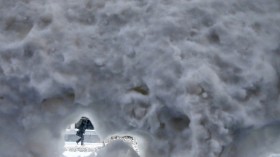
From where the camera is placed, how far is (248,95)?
116 cm

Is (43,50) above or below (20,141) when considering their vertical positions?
above

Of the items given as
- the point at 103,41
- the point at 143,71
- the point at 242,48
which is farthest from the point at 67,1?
the point at 242,48

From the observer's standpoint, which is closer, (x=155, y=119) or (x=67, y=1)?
(x=155, y=119)

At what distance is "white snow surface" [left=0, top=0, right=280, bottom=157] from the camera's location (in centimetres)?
114

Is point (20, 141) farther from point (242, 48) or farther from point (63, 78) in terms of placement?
point (242, 48)

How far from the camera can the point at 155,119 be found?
3.80 ft

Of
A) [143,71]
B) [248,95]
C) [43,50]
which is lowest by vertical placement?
[248,95]

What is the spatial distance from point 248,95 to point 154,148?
0.35 metres

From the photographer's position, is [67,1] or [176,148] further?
[67,1]

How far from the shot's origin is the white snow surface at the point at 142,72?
1.14 meters

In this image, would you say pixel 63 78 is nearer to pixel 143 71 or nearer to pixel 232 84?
pixel 143 71

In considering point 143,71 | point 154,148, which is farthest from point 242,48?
point 154,148

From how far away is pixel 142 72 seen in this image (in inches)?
46.6

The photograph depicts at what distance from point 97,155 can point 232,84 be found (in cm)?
52
